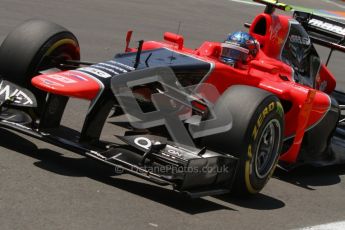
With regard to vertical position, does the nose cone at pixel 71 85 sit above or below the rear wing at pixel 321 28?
below

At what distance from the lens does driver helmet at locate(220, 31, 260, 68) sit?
7609 millimetres

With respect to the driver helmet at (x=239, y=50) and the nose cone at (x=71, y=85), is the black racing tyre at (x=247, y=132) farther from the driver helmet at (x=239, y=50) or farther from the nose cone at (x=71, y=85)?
the driver helmet at (x=239, y=50)

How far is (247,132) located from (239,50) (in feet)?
5.83

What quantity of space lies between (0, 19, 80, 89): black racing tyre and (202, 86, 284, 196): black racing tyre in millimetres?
1627

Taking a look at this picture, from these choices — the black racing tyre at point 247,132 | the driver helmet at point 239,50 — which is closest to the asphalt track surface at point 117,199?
the black racing tyre at point 247,132

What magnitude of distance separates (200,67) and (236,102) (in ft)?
2.97

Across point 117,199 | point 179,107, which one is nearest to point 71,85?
→ point 117,199

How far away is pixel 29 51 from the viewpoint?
6734mm

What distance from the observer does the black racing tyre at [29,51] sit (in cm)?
671

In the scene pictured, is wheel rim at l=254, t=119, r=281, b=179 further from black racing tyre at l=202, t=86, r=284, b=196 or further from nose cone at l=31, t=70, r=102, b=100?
nose cone at l=31, t=70, r=102, b=100

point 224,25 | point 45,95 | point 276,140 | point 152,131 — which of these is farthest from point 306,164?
point 224,25

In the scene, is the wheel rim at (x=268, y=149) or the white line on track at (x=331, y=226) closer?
the white line on track at (x=331, y=226)

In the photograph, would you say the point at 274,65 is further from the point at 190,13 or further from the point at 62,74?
the point at 190,13

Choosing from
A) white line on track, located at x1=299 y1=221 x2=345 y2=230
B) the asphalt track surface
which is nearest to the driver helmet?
the asphalt track surface
